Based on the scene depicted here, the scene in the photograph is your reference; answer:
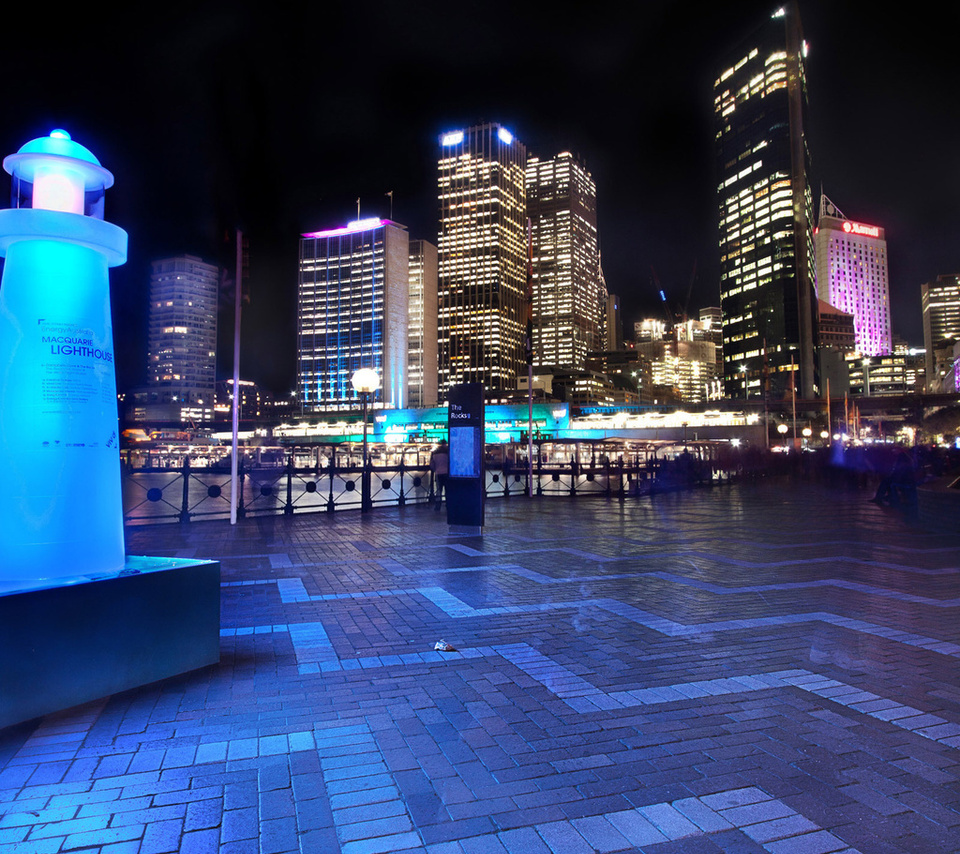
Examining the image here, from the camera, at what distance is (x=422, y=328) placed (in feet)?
583

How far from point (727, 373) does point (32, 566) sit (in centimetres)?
18793

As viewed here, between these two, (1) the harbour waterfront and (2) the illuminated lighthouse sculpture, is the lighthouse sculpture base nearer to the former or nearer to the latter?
(2) the illuminated lighthouse sculpture

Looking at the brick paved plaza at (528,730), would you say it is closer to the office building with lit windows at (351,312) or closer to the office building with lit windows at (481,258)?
the office building with lit windows at (481,258)

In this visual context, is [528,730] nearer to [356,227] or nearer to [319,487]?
[319,487]

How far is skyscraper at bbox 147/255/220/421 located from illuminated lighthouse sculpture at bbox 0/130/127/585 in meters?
12.8

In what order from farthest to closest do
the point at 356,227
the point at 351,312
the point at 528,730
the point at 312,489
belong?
the point at 356,227 < the point at 351,312 < the point at 312,489 < the point at 528,730

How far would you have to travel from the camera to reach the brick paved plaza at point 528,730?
8.85 ft

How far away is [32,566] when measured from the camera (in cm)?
404

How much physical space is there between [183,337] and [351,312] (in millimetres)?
111510

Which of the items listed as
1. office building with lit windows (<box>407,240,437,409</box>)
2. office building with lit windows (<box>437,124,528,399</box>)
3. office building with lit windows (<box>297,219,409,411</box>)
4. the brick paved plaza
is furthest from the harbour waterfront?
office building with lit windows (<box>407,240,437,409</box>)

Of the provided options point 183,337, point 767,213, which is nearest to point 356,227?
point 767,213

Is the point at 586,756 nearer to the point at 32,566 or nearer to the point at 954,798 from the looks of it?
the point at 954,798

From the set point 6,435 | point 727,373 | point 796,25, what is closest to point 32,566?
point 6,435

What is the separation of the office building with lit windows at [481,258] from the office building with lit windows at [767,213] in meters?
61.2
